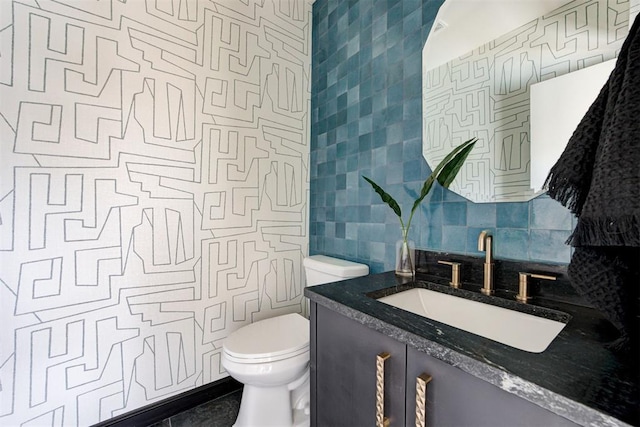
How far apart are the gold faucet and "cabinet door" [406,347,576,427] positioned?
1.42ft

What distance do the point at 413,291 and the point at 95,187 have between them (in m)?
1.41

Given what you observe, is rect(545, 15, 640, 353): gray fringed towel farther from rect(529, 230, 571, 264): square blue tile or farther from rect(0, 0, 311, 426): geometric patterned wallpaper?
rect(0, 0, 311, 426): geometric patterned wallpaper

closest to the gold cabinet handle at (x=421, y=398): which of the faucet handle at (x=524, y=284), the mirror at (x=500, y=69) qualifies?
the faucet handle at (x=524, y=284)

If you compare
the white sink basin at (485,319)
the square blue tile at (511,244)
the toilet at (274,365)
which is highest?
the square blue tile at (511,244)

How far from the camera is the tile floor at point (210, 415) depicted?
131 centimetres

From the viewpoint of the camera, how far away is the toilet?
109cm

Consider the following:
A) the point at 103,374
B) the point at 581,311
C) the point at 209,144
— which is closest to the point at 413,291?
the point at 581,311

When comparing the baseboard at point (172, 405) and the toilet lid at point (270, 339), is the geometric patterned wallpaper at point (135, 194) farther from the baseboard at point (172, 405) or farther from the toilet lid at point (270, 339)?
the toilet lid at point (270, 339)

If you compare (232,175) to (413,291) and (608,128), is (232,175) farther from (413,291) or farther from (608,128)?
(608,128)

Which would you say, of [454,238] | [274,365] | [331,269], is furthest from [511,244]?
[274,365]

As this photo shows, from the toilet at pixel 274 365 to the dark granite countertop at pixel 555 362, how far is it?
1.88 ft

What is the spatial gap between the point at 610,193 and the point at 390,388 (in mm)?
559

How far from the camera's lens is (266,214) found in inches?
65.4

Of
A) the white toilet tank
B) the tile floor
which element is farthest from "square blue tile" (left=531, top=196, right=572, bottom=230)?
the tile floor
